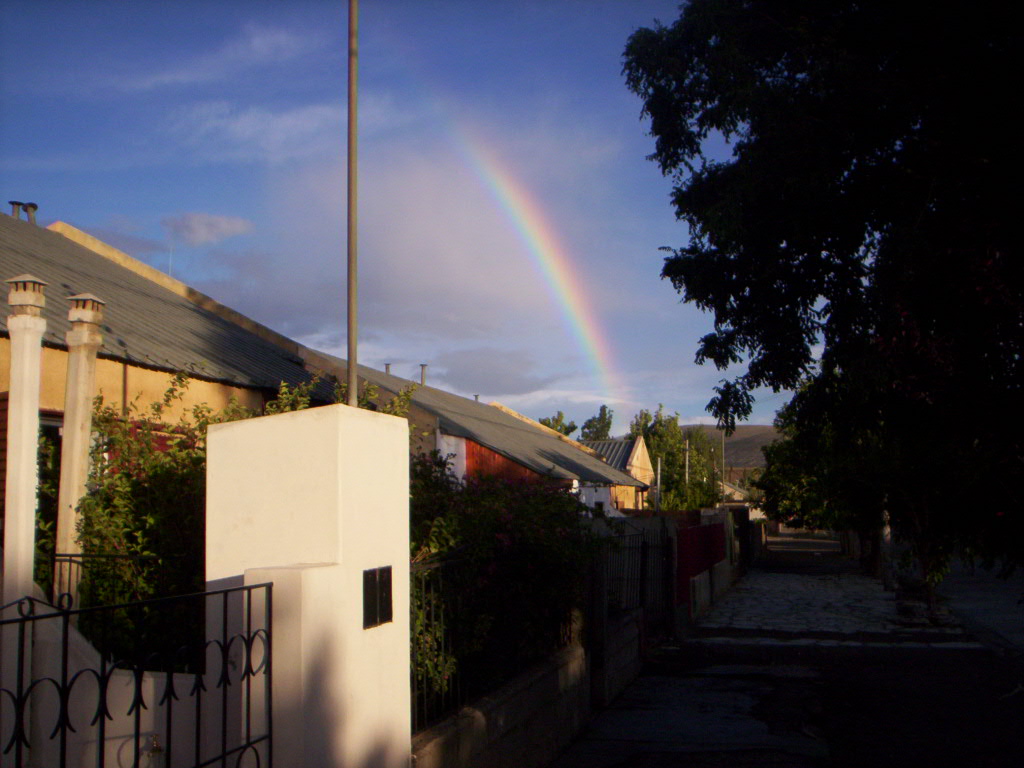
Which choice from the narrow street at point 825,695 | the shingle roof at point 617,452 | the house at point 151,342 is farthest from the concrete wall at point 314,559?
the shingle roof at point 617,452

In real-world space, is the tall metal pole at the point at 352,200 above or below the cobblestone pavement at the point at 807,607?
above

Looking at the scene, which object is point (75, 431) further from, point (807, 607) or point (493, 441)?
point (493, 441)

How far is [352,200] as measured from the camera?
6352mm

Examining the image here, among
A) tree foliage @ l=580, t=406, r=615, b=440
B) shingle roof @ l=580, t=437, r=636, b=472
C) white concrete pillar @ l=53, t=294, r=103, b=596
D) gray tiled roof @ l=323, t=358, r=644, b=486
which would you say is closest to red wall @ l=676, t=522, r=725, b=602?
gray tiled roof @ l=323, t=358, r=644, b=486

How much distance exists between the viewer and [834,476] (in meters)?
16.8

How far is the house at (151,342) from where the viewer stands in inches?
411

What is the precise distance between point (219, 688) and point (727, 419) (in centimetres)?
1254

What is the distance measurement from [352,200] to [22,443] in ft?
8.62

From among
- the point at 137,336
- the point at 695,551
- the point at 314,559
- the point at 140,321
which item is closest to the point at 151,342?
the point at 137,336

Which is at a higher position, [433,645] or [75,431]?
[75,431]

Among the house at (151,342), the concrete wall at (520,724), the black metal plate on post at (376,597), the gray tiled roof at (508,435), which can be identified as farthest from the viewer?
the gray tiled roof at (508,435)

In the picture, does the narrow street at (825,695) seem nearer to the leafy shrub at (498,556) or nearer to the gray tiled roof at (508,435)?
the leafy shrub at (498,556)

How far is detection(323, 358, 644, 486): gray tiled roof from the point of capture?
2642 centimetres

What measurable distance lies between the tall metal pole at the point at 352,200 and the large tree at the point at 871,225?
3.50 metres
